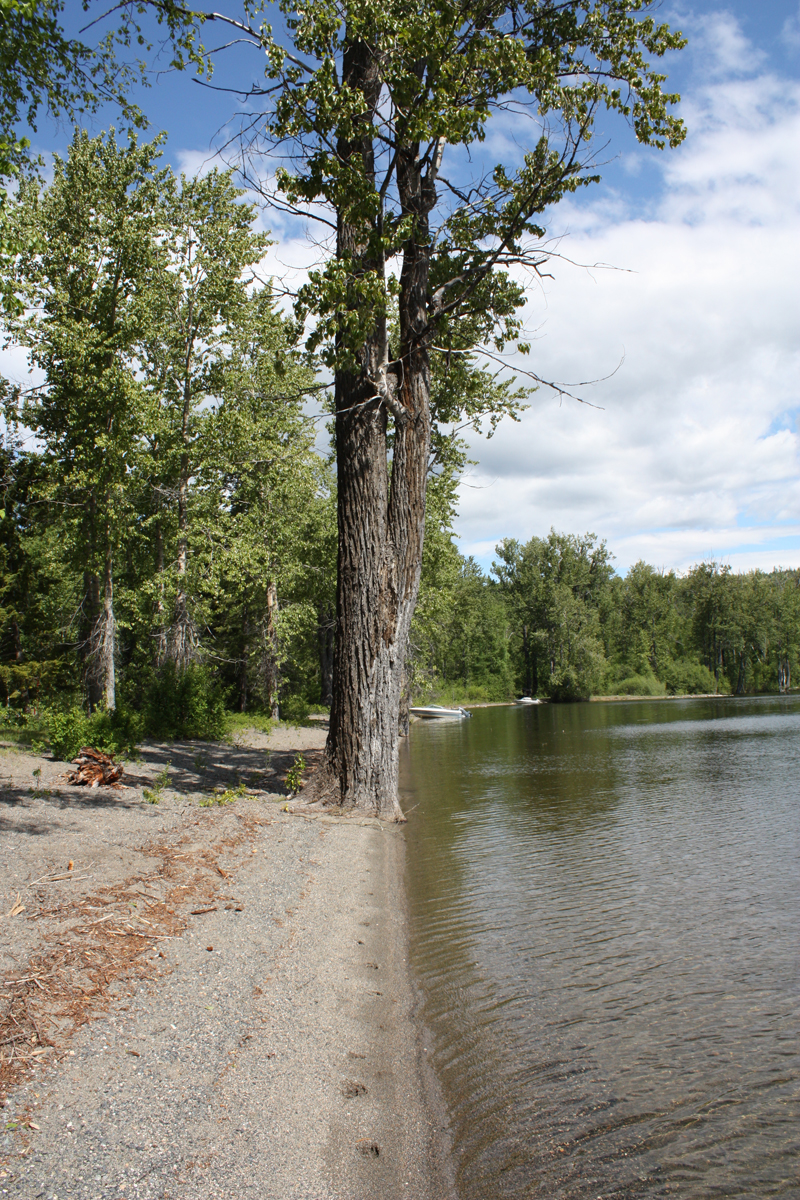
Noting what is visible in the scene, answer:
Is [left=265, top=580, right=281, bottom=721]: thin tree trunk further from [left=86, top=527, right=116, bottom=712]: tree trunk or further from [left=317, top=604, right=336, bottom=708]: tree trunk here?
[left=86, top=527, right=116, bottom=712]: tree trunk

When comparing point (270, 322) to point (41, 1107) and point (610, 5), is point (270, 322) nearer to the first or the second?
point (610, 5)

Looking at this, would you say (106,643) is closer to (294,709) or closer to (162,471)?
(162,471)

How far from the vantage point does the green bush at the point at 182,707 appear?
693 inches

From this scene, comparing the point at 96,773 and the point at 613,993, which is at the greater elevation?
the point at 96,773

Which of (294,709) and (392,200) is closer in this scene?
(392,200)

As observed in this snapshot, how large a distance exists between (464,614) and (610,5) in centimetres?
4283

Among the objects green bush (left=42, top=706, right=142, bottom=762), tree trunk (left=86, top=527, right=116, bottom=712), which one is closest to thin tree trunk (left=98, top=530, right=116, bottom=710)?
tree trunk (left=86, top=527, right=116, bottom=712)

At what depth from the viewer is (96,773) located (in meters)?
10.3

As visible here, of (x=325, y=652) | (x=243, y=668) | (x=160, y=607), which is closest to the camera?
(x=160, y=607)

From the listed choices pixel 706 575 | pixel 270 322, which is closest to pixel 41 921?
pixel 270 322

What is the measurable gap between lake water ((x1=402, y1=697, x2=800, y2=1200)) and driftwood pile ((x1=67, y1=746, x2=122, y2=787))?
444 centimetres

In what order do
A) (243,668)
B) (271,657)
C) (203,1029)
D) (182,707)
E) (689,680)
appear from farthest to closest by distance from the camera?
1. (689,680)
2. (243,668)
3. (271,657)
4. (182,707)
5. (203,1029)

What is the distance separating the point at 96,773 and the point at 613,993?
7.93 meters

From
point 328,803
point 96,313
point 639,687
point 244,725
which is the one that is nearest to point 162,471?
point 96,313
